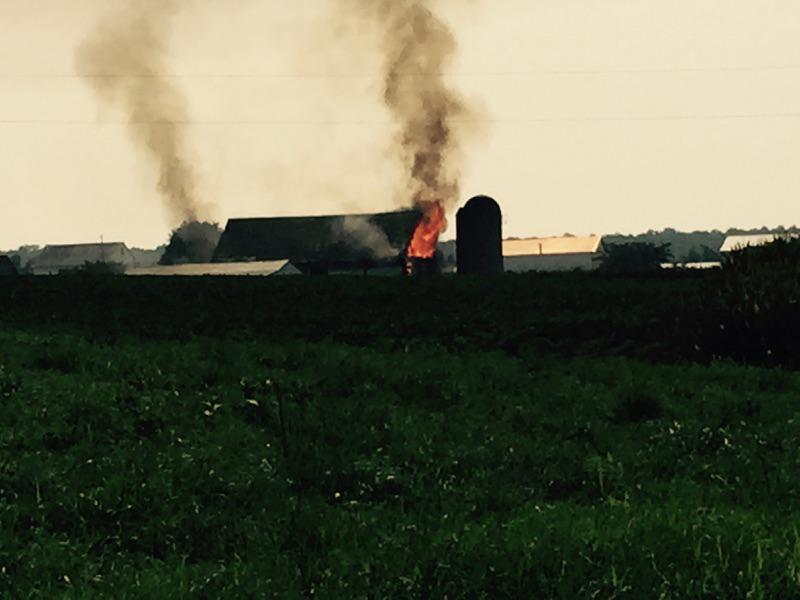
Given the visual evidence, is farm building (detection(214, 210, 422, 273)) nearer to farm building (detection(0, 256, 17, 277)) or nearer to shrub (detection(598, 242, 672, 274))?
→ farm building (detection(0, 256, 17, 277))

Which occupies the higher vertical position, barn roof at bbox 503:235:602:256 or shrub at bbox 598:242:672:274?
barn roof at bbox 503:235:602:256

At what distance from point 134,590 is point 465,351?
21366mm

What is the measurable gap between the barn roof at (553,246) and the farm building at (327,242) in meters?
77.0

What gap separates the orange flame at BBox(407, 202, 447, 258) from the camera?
109 meters

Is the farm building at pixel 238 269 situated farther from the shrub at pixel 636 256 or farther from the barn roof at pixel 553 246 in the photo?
the barn roof at pixel 553 246

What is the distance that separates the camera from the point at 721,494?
41.9ft

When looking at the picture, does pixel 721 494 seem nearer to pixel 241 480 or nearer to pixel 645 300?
pixel 241 480

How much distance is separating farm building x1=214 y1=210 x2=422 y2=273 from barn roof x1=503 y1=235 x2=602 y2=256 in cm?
7699

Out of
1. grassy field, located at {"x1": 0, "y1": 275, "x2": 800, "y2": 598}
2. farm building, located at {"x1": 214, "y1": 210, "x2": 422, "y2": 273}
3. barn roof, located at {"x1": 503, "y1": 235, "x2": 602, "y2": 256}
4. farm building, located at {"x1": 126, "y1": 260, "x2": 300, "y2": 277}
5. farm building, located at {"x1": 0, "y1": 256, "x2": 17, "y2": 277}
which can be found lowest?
grassy field, located at {"x1": 0, "y1": 275, "x2": 800, "y2": 598}

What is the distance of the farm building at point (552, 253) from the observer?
181375 millimetres

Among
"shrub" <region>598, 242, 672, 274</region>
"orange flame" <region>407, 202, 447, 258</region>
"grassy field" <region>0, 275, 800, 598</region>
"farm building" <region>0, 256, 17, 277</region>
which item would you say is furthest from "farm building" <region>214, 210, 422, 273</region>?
"grassy field" <region>0, 275, 800, 598</region>

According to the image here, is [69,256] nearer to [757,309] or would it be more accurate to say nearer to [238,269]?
[238,269]

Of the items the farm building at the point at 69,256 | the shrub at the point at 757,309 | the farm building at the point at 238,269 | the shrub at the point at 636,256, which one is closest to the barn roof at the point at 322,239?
the farm building at the point at 238,269

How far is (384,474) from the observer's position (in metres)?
13.5
